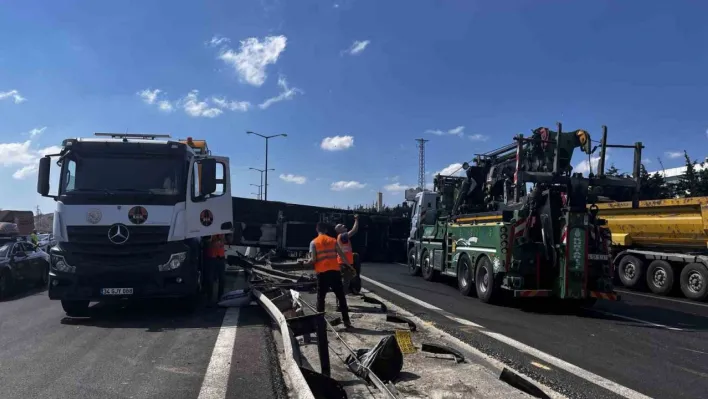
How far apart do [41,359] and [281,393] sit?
3.19 meters

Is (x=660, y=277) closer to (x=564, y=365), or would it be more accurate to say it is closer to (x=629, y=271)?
(x=629, y=271)

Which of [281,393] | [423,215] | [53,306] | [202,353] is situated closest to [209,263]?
[53,306]

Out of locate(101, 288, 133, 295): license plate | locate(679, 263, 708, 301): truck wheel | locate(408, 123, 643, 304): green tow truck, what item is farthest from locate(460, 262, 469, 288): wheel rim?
locate(101, 288, 133, 295): license plate

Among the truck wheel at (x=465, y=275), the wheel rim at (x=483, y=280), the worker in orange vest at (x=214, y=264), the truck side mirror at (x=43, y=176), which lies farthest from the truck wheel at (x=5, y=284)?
the wheel rim at (x=483, y=280)

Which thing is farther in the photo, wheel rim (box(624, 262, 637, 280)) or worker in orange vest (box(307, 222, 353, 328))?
wheel rim (box(624, 262, 637, 280))

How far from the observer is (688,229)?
1339 centimetres

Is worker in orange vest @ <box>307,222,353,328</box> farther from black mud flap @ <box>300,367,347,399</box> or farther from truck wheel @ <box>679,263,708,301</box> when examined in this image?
truck wheel @ <box>679,263,708,301</box>

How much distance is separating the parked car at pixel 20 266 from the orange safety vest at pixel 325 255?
8150 mm

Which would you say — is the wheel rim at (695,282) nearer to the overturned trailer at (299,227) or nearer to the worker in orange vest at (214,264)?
the worker in orange vest at (214,264)

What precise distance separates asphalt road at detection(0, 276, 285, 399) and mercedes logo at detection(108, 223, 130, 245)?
4.33ft

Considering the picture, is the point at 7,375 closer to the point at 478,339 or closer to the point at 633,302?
the point at 478,339

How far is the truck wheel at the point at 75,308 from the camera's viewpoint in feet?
29.6

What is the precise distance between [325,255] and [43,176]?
486 centimetres

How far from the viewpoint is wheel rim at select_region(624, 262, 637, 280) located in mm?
15268
